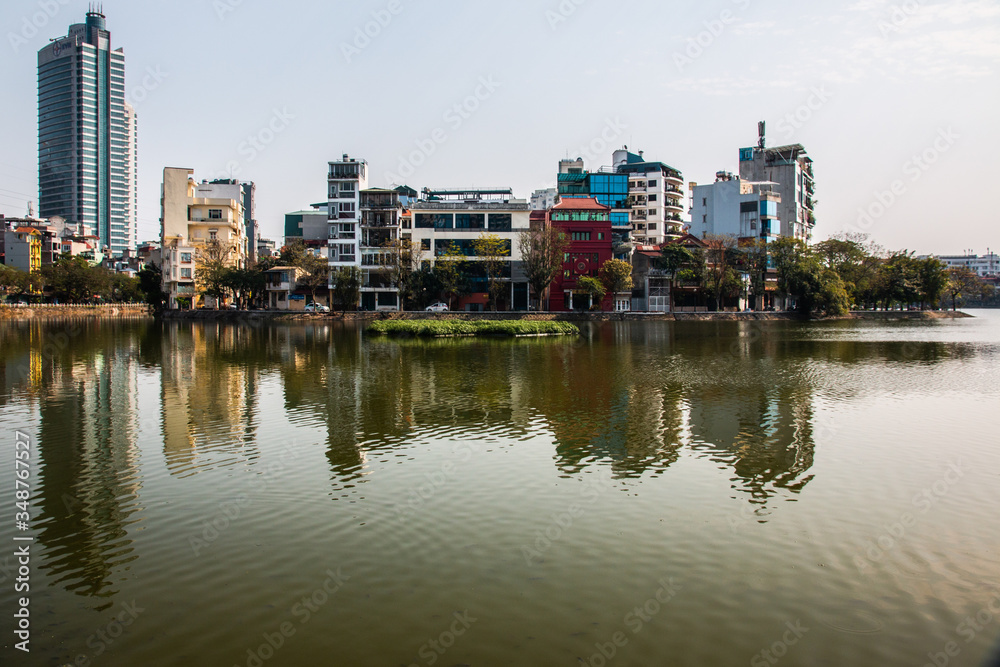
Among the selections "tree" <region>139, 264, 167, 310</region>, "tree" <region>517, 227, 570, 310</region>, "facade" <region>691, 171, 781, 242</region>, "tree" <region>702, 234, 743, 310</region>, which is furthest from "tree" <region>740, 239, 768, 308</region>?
"tree" <region>139, 264, 167, 310</region>

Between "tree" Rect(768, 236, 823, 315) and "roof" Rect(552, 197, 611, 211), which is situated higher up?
"roof" Rect(552, 197, 611, 211)

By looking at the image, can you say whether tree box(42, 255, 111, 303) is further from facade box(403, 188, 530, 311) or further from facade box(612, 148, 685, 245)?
facade box(612, 148, 685, 245)

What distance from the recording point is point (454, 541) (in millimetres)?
8961

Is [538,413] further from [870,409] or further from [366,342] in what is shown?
[366,342]

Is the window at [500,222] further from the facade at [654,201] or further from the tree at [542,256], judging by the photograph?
the facade at [654,201]

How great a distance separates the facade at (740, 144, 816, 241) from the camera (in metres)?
100

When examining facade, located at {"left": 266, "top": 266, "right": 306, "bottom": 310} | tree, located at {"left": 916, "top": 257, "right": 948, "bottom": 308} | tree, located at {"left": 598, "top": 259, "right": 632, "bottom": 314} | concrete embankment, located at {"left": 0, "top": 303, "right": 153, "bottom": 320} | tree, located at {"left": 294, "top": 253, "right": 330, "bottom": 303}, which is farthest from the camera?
tree, located at {"left": 916, "top": 257, "right": 948, "bottom": 308}

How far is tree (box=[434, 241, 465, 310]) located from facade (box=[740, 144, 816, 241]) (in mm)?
48624

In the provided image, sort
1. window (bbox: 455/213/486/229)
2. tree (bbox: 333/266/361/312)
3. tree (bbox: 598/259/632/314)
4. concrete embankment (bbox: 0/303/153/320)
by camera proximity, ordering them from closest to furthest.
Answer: concrete embankment (bbox: 0/303/153/320), tree (bbox: 598/259/632/314), tree (bbox: 333/266/361/312), window (bbox: 455/213/486/229)

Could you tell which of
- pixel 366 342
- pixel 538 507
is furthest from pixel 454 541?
pixel 366 342

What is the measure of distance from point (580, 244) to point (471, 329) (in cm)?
3837

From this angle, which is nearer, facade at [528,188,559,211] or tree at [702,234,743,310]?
tree at [702,234,743,310]

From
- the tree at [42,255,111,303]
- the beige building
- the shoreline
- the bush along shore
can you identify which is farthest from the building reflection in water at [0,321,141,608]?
the tree at [42,255,111,303]

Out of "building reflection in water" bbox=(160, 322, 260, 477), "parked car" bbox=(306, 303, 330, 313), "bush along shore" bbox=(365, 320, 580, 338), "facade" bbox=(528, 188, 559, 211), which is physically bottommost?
"building reflection in water" bbox=(160, 322, 260, 477)
